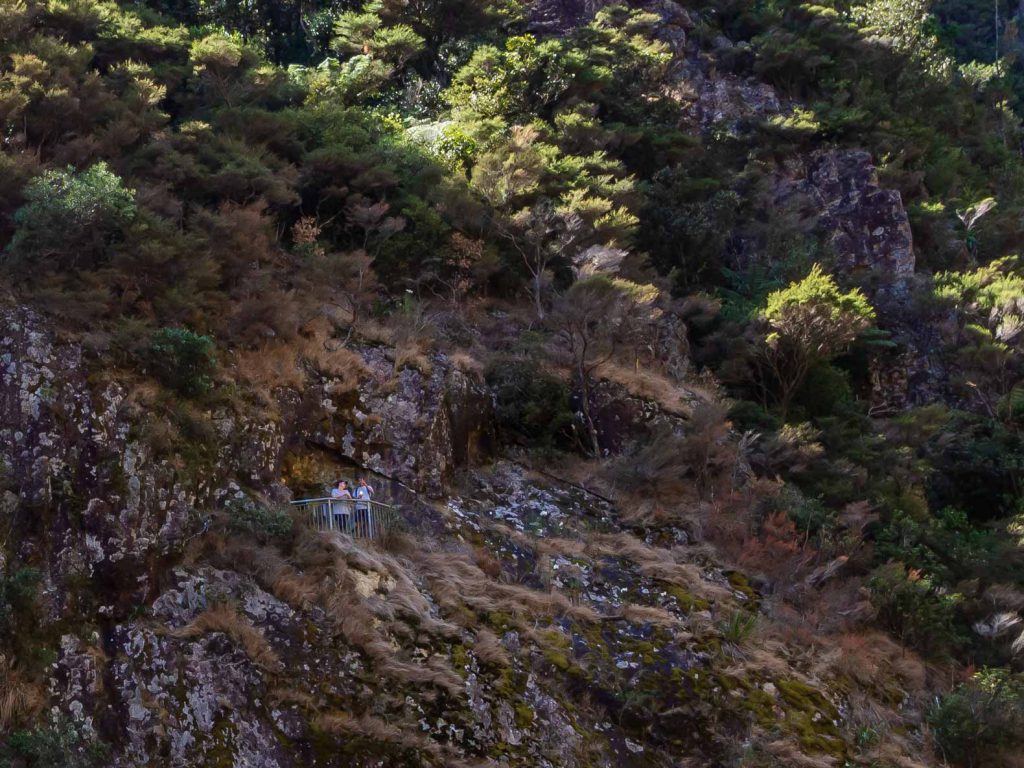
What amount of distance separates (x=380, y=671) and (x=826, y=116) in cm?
2587

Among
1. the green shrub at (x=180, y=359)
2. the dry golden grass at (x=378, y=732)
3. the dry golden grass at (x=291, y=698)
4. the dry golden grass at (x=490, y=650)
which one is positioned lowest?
the dry golden grass at (x=378, y=732)

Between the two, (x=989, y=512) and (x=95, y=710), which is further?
(x=989, y=512)

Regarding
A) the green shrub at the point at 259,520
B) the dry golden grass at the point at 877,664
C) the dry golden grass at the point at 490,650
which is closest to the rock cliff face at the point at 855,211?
the dry golden grass at the point at 877,664

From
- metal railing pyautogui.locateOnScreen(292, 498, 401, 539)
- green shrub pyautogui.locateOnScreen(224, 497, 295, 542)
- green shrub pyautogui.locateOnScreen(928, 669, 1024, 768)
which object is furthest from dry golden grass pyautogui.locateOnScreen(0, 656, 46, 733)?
green shrub pyautogui.locateOnScreen(928, 669, 1024, 768)

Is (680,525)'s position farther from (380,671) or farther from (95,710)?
(95,710)

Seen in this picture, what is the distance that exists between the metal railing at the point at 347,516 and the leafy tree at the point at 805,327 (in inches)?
452

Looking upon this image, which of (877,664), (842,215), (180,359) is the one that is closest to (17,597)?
(180,359)

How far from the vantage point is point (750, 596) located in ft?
55.1

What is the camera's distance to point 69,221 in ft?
49.7

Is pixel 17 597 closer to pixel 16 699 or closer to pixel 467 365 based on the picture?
pixel 16 699

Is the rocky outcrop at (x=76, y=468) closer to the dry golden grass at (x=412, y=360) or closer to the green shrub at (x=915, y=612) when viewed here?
the dry golden grass at (x=412, y=360)

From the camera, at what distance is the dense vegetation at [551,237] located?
52.3 ft

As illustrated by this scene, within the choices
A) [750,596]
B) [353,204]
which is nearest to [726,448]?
[750,596]

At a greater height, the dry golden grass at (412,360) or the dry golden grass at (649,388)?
the dry golden grass at (412,360)
